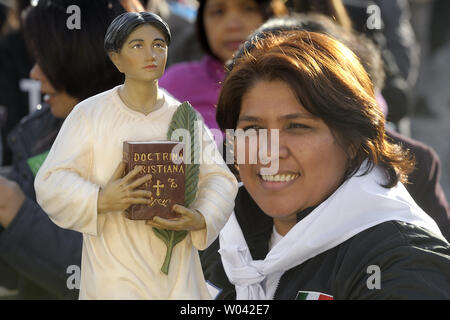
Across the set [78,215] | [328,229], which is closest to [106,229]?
[78,215]

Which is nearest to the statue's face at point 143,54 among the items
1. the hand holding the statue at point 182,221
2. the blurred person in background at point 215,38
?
the hand holding the statue at point 182,221

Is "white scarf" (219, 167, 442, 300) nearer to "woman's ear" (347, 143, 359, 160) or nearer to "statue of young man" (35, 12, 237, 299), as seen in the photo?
"woman's ear" (347, 143, 359, 160)

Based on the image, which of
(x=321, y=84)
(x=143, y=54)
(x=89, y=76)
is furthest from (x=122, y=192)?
(x=321, y=84)

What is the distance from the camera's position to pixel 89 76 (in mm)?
1839

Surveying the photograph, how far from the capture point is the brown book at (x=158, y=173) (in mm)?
1429

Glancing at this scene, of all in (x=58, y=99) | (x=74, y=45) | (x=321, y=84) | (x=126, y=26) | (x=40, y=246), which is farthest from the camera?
(x=40, y=246)

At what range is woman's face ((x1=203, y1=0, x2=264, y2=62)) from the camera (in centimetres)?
371

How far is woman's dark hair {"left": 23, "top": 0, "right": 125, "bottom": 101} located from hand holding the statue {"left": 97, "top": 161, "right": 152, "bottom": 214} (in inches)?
11.3

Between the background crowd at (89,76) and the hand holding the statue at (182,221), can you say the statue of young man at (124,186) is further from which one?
the background crowd at (89,76)

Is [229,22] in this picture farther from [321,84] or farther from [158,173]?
[158,173]

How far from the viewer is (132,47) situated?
1.46m

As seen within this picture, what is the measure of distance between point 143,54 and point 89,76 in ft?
1.38

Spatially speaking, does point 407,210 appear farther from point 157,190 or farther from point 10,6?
point 10,6
